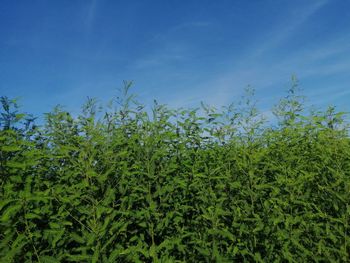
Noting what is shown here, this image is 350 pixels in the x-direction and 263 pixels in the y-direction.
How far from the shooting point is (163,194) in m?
3.98

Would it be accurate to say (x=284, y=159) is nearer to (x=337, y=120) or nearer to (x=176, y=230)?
(x=337, y=120)

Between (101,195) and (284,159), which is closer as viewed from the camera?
(101,195)

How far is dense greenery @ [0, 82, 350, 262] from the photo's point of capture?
3.46 meters

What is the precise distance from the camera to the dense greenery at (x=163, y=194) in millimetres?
3457

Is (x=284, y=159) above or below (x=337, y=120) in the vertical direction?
below

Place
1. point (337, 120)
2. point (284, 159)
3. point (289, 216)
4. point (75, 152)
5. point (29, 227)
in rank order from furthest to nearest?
point (337, 120) → point (284, 159) → point (289, 216) → point (75, 152) → point (29, 227)

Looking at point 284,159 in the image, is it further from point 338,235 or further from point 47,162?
point 47,162

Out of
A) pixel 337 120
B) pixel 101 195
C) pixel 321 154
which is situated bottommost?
pixel 101 195

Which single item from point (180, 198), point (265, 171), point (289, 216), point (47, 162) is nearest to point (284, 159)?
point (265, 171)

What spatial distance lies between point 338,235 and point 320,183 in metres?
0.74

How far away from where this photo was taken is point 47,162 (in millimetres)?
4180

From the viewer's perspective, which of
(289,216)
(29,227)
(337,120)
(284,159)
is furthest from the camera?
(337,120)

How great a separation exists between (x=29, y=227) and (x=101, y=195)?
74 centimetres

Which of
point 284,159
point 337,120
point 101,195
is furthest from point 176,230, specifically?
point 337,120
